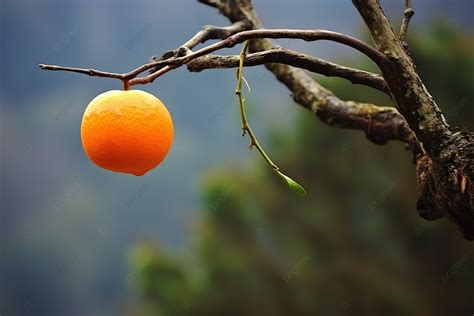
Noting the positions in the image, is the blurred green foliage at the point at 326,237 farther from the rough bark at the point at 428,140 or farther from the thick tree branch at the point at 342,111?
the rough bark at the point at 428,140

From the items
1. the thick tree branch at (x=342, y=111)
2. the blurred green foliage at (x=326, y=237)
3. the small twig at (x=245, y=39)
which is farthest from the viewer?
the blurred green foliage at (x=326, y=237)

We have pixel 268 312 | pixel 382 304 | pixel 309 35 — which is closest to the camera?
pixel 309 35

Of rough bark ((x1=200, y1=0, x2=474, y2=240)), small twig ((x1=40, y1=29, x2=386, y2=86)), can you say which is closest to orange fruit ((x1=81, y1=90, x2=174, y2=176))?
small twig ((x1=40, y1=29, x2=386, y2=86))

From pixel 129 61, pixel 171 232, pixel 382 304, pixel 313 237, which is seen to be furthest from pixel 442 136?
pixel 129 61

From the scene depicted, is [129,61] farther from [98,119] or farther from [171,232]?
[98,119]

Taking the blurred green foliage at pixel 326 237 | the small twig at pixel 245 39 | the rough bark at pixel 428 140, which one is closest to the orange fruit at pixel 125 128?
the small twig at pixel 245 39

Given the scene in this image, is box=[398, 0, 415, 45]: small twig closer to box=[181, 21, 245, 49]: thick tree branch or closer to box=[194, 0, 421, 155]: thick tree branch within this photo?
box=[194, 0, 421, 155]: thick tree branch

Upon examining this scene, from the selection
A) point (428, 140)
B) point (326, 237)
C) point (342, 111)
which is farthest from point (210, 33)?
point (326, 237)
